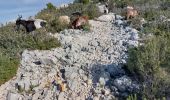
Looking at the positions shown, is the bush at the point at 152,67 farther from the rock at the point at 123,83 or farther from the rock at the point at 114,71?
the rock at the point at 114,71

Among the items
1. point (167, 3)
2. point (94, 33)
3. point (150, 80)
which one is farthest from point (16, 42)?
point (167, 3)

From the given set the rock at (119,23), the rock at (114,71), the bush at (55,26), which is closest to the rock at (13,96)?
the rock at (114,71)

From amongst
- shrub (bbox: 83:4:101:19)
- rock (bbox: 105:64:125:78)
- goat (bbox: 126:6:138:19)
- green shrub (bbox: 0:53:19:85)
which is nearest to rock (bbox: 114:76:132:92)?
rock (bbox: 105:64:125:78)

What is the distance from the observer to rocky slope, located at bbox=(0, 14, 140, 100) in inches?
405

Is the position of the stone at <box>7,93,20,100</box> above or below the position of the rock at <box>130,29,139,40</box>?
below

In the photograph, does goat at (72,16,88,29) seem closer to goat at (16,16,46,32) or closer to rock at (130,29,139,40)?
goat at (16,16,46,32)

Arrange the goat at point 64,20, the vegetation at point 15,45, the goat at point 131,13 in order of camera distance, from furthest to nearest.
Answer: the goat at point 131,13 < the goat at point 64,20 < the vegetation at point 15,45

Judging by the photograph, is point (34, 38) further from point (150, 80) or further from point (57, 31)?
point (150, 80)

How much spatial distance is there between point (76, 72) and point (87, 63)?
52 cm

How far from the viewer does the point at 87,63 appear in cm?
1140

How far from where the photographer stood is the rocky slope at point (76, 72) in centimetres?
1029

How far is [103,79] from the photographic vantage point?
10.5m

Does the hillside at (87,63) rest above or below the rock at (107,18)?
below

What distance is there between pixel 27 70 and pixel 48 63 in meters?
0.56
